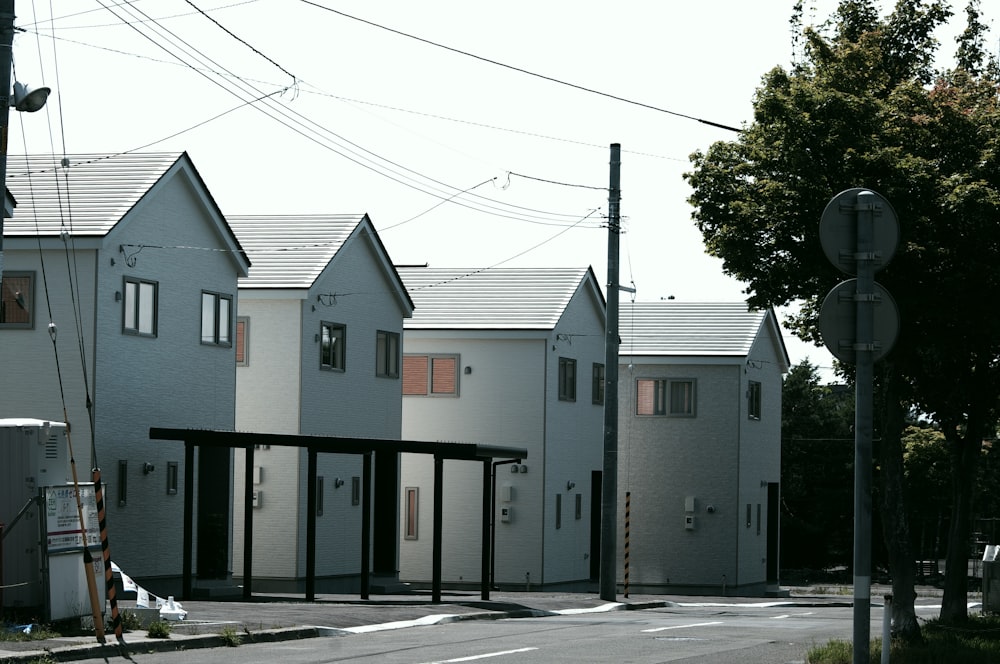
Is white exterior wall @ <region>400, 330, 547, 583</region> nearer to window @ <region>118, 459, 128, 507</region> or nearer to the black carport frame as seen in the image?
the black carport frame

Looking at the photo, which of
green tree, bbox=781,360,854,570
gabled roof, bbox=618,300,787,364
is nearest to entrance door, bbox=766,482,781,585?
gabled roof, bbox=618,300,787,364

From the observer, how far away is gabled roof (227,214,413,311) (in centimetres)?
3359

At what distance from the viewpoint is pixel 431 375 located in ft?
134

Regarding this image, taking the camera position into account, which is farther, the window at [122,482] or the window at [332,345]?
the window at [332,345]

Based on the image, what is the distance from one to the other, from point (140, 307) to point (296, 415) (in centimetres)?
582

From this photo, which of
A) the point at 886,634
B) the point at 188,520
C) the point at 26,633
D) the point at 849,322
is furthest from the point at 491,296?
the point at 849,322

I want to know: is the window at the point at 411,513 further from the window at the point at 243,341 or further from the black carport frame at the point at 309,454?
the black carport frame at the point at 309,454

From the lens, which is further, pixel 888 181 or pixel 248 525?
pixel 248 525

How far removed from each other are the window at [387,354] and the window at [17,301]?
35.8ft

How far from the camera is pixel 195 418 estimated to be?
29.5m

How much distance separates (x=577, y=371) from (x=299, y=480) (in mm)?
11634

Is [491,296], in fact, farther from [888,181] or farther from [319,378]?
[888,181]

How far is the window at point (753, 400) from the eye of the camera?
154 ft

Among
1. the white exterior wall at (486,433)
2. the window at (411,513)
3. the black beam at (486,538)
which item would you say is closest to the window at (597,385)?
the white exterior wall at (486,433)
